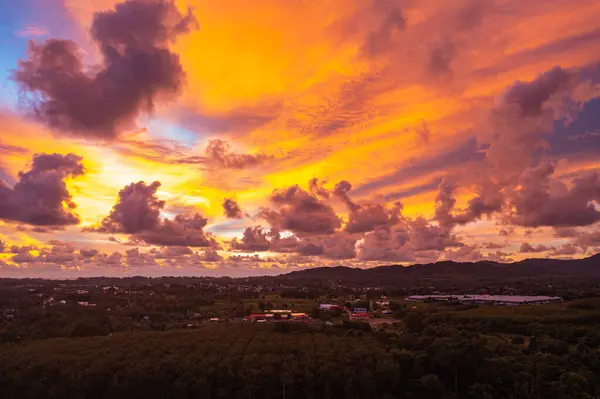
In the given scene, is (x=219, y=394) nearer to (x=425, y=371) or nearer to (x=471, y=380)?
(x=425, y=371)

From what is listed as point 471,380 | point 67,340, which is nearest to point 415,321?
point 471,380

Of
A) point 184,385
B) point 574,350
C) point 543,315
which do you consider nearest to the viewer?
point 184,385

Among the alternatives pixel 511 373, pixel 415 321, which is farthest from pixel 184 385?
pixel 415 321

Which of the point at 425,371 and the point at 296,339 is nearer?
the point at 425,371

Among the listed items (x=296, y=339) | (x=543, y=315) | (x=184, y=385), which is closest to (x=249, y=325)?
(x=296, y=339)

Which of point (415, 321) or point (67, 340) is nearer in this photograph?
point (67, 340)

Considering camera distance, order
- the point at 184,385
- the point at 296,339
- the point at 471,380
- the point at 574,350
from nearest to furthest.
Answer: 1. the point at 184,385
2. the point at 471,380
3. the point at 574,350
4. the point at 296,339

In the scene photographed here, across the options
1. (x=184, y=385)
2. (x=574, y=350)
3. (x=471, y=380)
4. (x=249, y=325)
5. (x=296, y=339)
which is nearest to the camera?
(x=184, y=385)

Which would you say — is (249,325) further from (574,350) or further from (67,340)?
(574,350)
